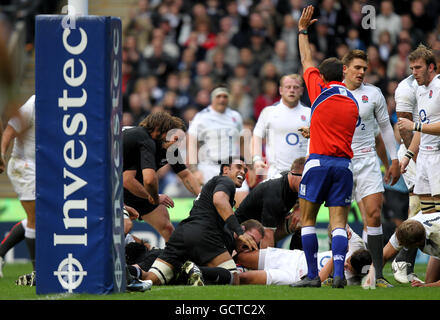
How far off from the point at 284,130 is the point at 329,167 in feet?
13.3

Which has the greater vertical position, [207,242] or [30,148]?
[30,148]

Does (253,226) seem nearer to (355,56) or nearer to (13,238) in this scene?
(355,56)

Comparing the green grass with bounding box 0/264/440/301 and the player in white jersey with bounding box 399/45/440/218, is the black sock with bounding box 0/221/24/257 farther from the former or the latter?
the player in white jersey with bounding box 399/45/440/218

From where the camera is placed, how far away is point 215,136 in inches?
499

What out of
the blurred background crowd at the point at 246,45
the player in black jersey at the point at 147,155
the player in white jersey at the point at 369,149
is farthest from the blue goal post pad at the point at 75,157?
the blurred background crowd at the point at 246,45

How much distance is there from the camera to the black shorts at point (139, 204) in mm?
9391

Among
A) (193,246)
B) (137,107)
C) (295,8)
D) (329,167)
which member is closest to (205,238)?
(193,246)

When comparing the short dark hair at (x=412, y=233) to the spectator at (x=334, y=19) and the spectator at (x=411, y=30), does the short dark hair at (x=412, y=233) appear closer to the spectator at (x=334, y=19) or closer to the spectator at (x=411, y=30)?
the spectator at (x=334, y=19)

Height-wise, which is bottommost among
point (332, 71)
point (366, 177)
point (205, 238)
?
point (205, 238)

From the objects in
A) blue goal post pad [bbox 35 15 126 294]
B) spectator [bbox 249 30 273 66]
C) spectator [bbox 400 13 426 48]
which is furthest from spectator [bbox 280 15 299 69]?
blue goal post pad [bbox 35 15 126 294]

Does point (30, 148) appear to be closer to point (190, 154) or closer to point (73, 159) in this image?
point (190, 154)

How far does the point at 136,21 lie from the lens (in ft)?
57.3
